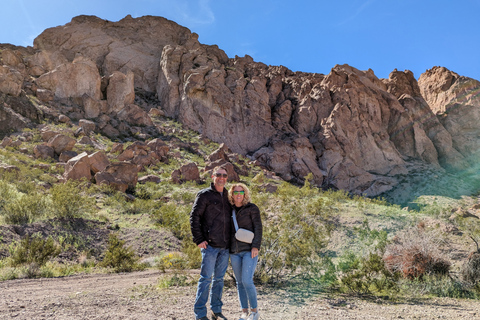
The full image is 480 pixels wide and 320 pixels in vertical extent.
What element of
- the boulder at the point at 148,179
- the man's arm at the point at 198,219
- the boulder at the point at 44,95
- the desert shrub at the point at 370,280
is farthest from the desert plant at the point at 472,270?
Answer: the boulder at the point at 44,95

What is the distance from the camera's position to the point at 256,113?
3641 centimetres

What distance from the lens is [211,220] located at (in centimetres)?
369

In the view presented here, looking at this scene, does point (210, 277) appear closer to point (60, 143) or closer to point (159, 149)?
point (60, 143)

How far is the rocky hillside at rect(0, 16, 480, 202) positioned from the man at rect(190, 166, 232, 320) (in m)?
22.4

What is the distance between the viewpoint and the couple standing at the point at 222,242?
11.7 ft

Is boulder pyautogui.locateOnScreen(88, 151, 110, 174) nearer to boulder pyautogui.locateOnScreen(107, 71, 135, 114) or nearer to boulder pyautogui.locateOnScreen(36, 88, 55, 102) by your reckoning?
boulder pyautogui.locateOnScreen(107, 71, 135, 114)

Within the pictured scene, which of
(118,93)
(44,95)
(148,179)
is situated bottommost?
(148,179)

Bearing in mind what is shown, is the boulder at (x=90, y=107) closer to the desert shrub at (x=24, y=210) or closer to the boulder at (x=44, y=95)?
the boulder at (x=44, y=95)

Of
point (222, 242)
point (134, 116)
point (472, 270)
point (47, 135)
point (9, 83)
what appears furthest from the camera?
point (134, 116)

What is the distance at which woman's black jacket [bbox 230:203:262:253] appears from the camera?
359cm

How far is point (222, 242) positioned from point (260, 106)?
34.3 meters

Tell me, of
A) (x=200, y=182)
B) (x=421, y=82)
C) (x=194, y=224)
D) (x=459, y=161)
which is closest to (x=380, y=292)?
(x=194, y=224)

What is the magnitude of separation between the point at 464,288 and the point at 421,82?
5789 cm

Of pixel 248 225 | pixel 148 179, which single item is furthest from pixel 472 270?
pixel 148 179
